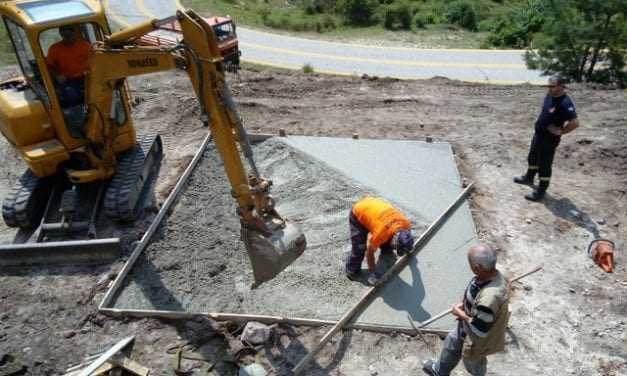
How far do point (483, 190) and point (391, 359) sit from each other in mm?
3531

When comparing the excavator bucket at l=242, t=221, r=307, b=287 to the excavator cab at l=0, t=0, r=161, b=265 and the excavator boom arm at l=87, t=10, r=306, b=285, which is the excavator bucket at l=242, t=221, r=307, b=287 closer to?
the excavator boom arm at l=87, t=10, r=306, b=285

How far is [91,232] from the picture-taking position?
6938mm

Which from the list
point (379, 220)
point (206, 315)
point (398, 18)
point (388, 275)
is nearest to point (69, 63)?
point (206, 315)

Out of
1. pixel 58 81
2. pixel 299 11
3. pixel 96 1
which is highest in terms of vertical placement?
pixel 96 1

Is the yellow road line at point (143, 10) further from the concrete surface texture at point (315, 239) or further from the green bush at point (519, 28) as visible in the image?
the concrete surface texture at point (315, 239)

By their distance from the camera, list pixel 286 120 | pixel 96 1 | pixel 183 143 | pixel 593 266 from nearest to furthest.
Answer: pixel 593 266, pixel 96 1, pixel 183 143, pixel 286 120

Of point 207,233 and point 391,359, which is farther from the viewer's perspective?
point 207,233

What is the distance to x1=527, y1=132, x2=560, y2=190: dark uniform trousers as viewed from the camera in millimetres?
7125

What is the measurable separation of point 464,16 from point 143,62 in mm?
21453

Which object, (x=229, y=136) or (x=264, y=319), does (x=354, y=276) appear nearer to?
(x=264, y=319)

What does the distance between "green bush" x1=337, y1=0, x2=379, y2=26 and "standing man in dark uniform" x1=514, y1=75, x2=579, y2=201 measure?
1886 centimetres

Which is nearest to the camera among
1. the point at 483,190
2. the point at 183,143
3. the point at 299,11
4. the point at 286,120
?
the point at 483,190

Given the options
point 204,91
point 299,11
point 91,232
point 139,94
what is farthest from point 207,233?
point 299,11

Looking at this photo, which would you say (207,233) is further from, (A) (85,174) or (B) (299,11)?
(B) (299,11)
